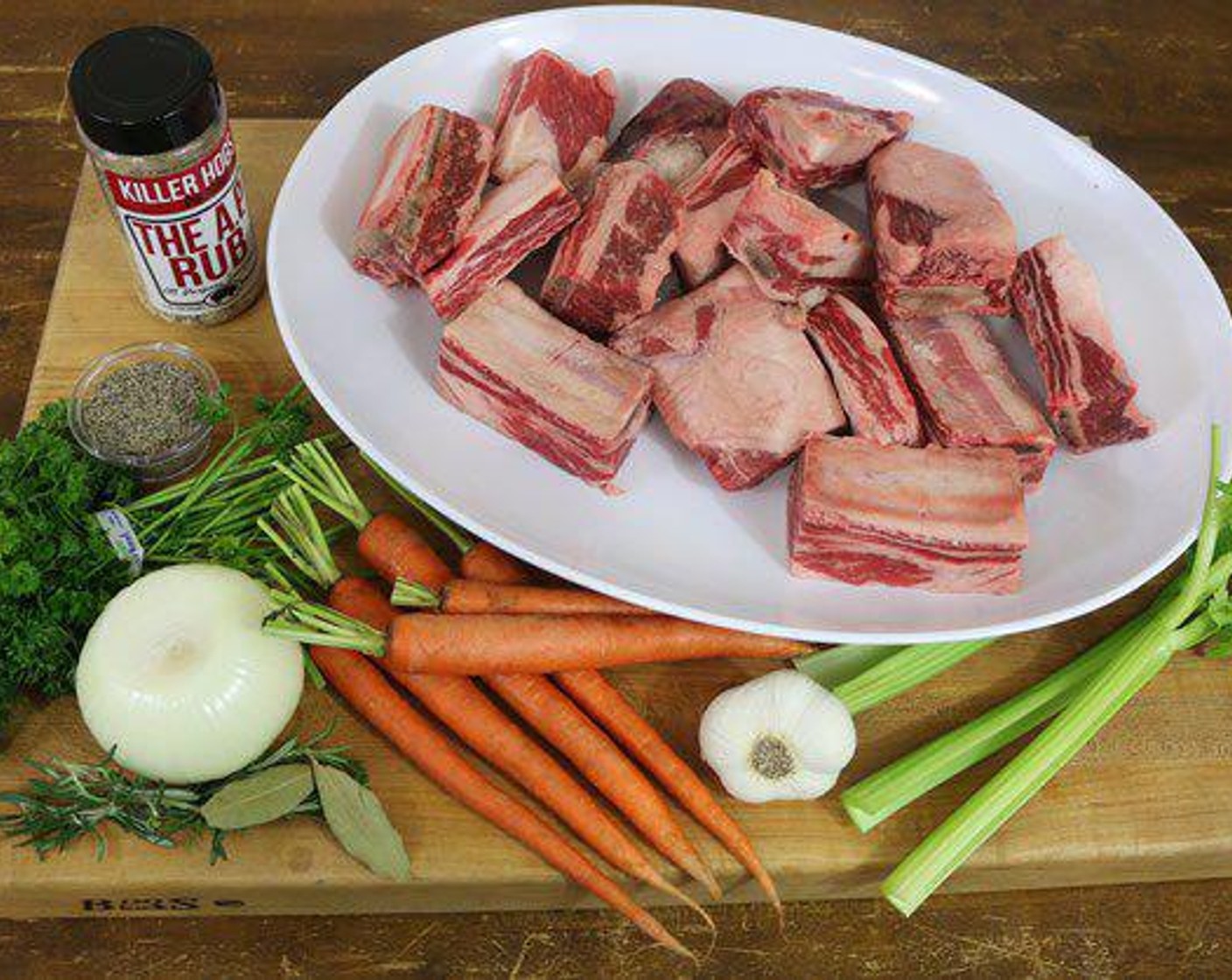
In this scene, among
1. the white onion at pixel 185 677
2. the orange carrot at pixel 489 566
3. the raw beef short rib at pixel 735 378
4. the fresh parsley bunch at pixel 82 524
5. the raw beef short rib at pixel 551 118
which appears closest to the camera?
the white onion at pixel 185 677

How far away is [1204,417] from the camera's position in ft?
8.04

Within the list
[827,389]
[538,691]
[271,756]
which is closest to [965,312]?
[827,389]

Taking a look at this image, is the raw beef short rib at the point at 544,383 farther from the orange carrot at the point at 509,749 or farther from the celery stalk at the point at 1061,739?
the celery stalk at the point at 1061,739

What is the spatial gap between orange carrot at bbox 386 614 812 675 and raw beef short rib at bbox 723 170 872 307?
23.2 inches

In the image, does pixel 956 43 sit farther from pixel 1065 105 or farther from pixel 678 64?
pixel 678 64

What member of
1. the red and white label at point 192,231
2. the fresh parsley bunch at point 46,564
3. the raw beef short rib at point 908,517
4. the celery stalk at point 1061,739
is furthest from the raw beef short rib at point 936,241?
the fresh parsley bunch at point 46,564

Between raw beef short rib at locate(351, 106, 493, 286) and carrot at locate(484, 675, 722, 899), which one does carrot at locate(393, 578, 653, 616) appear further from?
raw beef short rib at locate(351, 106, 493, 286)

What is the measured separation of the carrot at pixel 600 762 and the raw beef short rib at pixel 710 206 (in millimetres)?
753

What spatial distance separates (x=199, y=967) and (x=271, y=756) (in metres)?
0.39

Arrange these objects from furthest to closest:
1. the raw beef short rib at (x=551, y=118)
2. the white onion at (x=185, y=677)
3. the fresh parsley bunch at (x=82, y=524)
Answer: the raw beef short rib at (x=551, y=118) → the fresh parsley bunch at (x=82, y=524) → the white onion at (x=185, y=677)

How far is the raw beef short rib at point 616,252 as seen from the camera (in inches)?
92.5

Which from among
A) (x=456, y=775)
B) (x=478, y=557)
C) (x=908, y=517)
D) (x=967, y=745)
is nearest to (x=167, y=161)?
(x=478, y=557)

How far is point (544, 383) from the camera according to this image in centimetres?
227

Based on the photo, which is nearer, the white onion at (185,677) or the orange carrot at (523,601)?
the white onion at (185,677)
